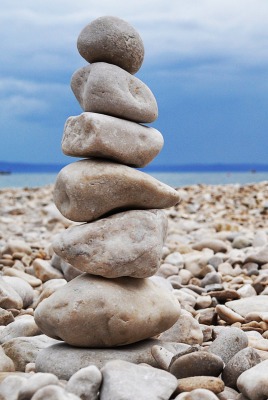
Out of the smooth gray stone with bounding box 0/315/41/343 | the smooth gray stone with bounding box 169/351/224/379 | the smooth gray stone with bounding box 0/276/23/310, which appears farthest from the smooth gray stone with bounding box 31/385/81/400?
the smooth gray stone with bounding box 0/276/23/310

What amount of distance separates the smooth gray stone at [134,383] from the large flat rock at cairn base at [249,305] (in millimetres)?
2349

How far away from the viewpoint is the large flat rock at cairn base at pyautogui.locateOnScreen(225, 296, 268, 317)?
5809 mm

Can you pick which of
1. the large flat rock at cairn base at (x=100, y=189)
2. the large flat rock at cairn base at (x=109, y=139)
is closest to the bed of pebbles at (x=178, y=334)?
the large flat rock at cairn base at (x=100, y=189)

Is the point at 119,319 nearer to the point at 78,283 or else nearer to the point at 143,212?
the point at 78,283

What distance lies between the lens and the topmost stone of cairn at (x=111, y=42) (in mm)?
4363

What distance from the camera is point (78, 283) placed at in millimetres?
4258

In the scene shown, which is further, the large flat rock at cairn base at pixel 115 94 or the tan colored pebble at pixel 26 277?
the tan colored pebble at pixel 26 277

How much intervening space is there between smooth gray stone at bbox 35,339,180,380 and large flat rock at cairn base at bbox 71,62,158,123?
1.56 metres

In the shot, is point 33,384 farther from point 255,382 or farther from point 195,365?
point 255,382

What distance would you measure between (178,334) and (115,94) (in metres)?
1.84

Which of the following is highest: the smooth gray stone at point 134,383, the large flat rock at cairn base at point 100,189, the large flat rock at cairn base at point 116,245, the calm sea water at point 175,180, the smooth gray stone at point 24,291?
the large flat rock at cairn base at point 100,189

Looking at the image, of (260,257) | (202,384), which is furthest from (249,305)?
(202,384)

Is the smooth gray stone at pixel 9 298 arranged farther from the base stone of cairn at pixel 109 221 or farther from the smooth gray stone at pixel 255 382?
the smooth gray stone at pixel 255 382

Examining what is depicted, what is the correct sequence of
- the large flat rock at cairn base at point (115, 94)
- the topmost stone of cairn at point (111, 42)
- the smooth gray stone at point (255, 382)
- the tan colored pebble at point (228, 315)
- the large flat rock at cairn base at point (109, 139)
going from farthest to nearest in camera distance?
1. the tan colored pebble at point (228, 315)
2. the topmost stone of cairn at point (111, 42)
3. the large flat rock at cairn base at point (115, 94)
4. the large flat rock at cairn base at point (109, 139)
5. the smooth gray stone at point (255, 382)
